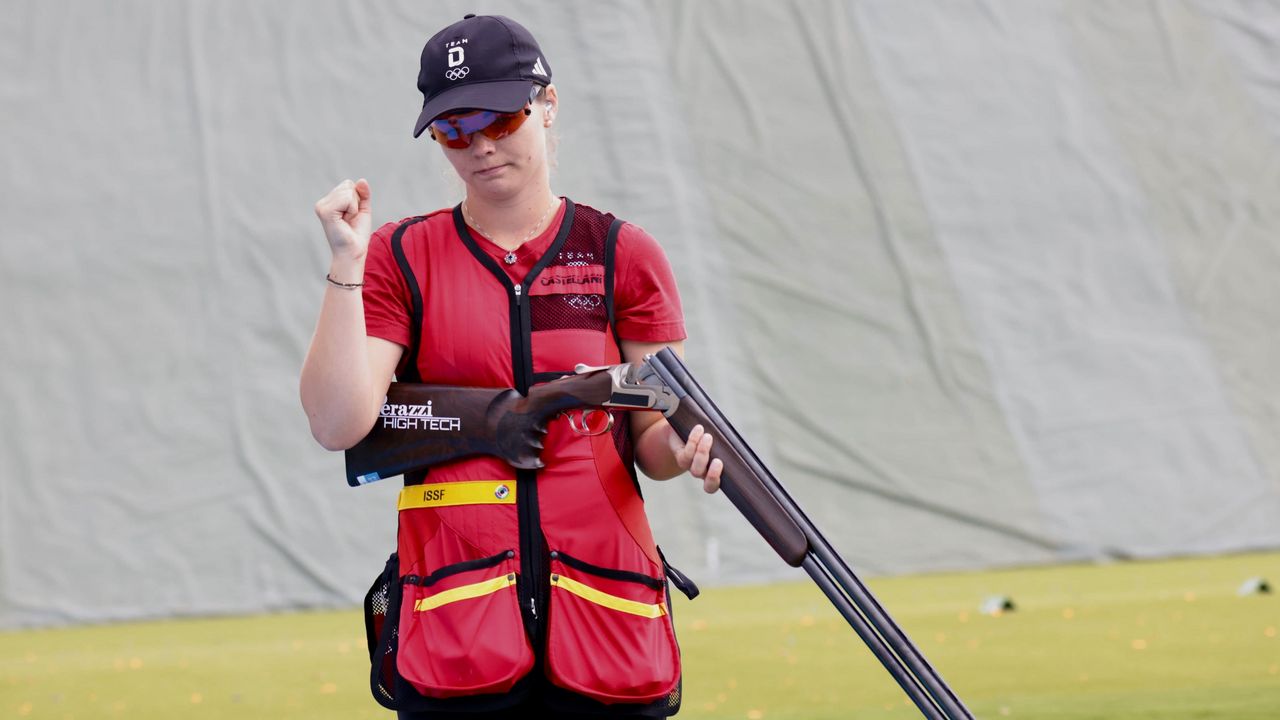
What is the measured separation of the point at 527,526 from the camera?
5.63ft

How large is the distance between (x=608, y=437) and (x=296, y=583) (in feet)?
17.2

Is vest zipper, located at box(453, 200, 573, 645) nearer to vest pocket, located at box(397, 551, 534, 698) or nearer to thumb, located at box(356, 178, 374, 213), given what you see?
vest pocket, located at box(397, 551, 534, 698)

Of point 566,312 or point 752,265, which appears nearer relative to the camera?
point 566,312

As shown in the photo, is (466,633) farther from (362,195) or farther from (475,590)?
(362,195)

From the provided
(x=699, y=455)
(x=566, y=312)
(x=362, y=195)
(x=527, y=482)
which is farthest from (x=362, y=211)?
(x=699, y=455)

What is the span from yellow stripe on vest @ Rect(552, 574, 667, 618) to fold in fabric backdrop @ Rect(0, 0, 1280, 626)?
17.2ft

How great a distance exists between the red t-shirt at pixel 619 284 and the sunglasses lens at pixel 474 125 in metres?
0.11

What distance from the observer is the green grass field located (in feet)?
14.4

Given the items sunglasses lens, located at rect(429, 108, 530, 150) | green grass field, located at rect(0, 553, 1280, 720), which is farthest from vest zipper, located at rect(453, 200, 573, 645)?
green grass field, located at rect(0, 553, 1280, 720)

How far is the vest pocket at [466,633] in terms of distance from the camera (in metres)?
1.66

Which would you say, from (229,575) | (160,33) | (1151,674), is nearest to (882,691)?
(1151,674)

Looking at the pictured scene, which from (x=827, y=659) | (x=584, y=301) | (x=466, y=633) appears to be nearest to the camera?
(x=466, y=633)

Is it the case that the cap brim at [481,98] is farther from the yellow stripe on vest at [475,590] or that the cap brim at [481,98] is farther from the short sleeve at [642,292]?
the yellow stripe on vest at [475,590]

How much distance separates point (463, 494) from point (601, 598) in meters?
0.20
